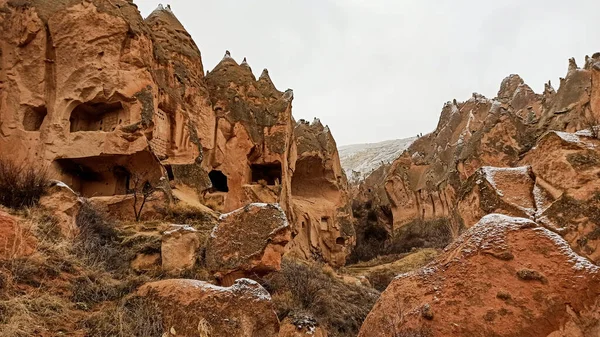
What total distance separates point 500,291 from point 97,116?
1436 centimetres

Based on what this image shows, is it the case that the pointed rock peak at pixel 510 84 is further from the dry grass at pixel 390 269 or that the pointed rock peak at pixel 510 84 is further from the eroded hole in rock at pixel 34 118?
the eroded hole in rock at pixel 34 118

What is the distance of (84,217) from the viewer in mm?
8492

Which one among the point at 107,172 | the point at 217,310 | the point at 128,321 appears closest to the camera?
the point at 217,310

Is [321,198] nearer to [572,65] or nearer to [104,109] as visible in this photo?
[104,109]

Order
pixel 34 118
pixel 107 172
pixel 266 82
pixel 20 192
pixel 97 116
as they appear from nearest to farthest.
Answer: pixel 20 192 < pixel 34 118 < pixel 107 172 < pixel 97 116 < pixel 266 82

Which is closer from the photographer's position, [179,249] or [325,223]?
[179,249]

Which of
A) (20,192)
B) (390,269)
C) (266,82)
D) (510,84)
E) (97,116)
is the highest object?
(510,84)

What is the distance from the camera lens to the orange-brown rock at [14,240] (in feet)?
18.5

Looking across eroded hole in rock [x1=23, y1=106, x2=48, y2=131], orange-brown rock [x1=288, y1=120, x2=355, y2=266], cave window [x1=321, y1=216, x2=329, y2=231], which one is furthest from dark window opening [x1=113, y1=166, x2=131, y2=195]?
cave window [x1=321, y1=216, x2=329, y2=231]

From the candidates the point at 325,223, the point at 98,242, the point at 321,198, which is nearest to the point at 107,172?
the point at 98,242

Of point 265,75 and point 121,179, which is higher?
point 265,75

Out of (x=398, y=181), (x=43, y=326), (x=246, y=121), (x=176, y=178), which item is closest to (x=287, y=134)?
(x=246, y=121)

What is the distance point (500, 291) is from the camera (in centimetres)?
393

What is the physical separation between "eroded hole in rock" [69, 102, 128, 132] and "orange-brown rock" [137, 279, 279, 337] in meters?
10.6
